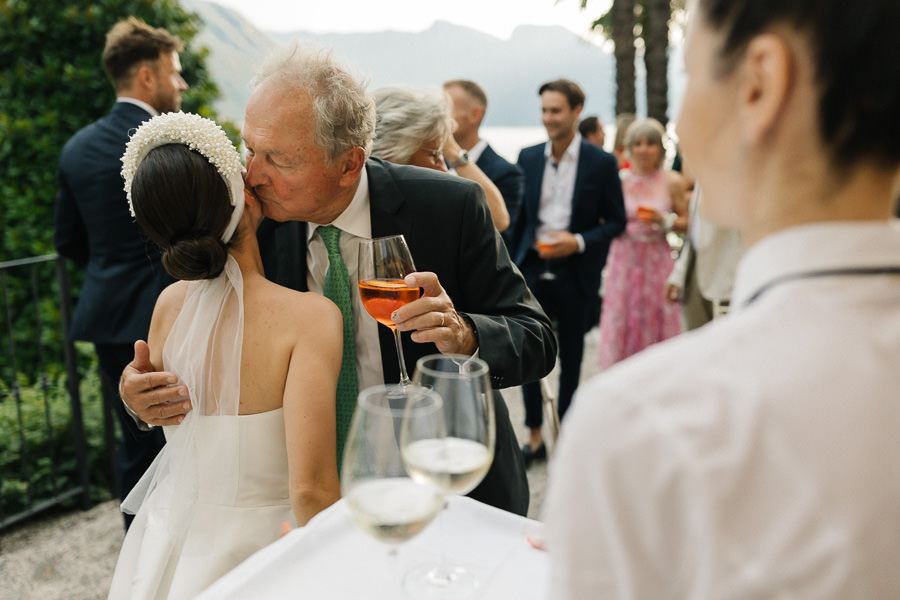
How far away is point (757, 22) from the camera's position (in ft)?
2.23

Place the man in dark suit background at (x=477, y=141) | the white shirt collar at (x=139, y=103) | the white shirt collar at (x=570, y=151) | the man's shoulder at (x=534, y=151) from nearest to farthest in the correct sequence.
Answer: the white shirt collar at (x=139, y=103)
the man in dark suit background at (x=477, y=141)
the white shirt collar at (x=570, y=151)
the man's shoulder at (x=534, y=151)

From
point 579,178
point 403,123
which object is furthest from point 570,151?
point 403,123

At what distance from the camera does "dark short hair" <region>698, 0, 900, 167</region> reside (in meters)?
0.64

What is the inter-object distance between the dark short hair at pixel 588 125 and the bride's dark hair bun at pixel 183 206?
Result: 6576 millimetres

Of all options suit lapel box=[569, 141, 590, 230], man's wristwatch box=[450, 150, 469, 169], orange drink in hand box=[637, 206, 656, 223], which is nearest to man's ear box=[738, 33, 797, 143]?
man's wristwatch box=[450, 150, 469, 169]

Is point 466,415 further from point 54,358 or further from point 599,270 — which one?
point 54,358

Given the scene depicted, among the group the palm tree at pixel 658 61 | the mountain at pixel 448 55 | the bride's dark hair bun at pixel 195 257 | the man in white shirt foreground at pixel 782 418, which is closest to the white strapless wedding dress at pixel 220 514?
the bride's dark hair bun at pixel 195 257

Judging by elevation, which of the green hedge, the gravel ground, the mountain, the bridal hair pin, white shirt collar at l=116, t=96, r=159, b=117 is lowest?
the gravel ground

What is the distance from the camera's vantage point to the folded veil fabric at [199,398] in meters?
1.78

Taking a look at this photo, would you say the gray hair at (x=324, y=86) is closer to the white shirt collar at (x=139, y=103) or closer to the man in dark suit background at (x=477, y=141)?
the white shirt collar at (x=139, y=103)

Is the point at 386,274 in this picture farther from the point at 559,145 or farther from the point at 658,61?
the point at 658,61

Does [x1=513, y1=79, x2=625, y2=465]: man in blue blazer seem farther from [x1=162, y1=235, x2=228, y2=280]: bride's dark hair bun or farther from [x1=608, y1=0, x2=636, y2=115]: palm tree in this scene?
[x1=608, y1=0, x2=636, y2=115]: palm tree

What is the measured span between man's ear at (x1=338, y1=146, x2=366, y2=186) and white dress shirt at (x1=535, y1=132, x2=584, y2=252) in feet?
9.80

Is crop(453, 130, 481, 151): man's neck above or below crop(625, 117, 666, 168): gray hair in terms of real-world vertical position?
below
